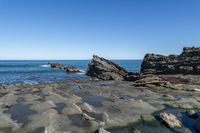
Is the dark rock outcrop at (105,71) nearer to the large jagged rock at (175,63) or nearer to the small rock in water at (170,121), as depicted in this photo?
the large jagged rock at (175,63)

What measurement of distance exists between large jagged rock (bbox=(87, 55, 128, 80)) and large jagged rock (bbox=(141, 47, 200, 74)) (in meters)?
9.11

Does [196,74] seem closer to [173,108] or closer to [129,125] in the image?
[173,108]

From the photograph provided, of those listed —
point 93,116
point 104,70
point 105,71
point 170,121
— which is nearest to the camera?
point 170,121

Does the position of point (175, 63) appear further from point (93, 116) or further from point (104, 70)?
point (93, 116)

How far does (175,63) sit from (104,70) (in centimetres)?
2050

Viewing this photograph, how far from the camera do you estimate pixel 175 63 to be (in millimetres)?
80188

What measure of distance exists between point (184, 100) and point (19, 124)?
20726mm

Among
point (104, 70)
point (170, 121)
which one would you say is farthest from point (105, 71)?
point (170, 121)

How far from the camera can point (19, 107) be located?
2833 cm

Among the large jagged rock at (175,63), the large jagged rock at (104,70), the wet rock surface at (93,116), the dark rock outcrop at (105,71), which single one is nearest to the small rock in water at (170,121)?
the wet rock surface at (93,116)

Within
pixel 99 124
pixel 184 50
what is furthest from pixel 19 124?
pixel 184 50

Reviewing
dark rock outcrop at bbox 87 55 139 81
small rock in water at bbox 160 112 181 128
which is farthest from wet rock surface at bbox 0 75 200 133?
dark rock outcrop at bbox 87 55 139 81

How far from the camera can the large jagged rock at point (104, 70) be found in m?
72.0

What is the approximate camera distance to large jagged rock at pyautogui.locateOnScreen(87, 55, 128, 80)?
72.0m
